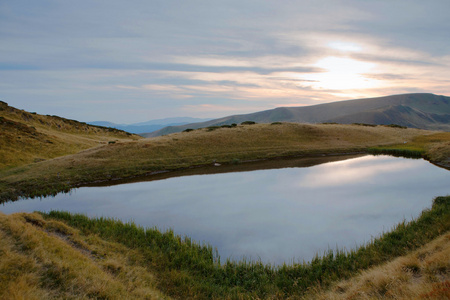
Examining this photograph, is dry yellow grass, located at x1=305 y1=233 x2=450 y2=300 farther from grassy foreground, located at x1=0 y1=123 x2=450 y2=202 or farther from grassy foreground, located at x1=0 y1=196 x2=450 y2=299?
grassy foreground, located at x1=0 y1=123 x2=450 y2=202

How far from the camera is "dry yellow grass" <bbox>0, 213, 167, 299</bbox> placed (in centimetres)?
798

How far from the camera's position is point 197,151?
164 ft

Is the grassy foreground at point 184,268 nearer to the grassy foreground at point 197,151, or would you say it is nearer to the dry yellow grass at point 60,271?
the dry yellow grass at point 60,271

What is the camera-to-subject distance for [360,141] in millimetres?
61969

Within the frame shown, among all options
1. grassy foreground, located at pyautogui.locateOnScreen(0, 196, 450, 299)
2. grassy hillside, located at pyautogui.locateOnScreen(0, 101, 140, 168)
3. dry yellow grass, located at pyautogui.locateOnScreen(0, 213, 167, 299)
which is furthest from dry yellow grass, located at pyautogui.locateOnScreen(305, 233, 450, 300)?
grassy hillside, located at pyautogui.locateOnScreen(0, 101, 140, 168)

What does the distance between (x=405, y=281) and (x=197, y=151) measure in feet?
142

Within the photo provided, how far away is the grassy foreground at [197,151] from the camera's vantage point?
3275 centimetres

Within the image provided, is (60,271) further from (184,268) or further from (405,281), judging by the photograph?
(405,281)

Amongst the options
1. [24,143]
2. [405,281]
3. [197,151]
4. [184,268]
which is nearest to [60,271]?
[184,268]

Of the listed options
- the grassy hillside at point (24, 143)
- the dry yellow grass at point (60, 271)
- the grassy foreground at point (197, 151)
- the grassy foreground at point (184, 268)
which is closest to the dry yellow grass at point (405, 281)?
the grassy foreground at point (184, 268)

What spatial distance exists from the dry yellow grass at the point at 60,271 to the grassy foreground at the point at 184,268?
3 centimetres

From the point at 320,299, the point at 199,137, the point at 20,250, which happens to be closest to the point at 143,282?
the point at 20,250

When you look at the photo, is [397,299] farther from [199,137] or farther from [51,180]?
[199,137]

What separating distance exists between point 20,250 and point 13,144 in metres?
49.0
